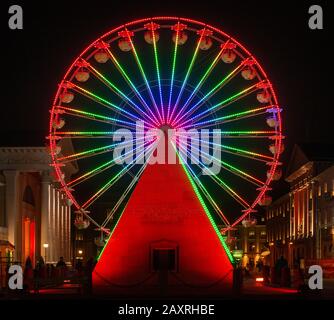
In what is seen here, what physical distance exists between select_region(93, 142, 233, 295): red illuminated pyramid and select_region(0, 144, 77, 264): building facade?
25.6 meters

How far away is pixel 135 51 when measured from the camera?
42.8 m

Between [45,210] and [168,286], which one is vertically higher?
[45,210]

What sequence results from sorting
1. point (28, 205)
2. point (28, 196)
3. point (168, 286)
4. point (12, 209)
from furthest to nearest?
1. point (28, 196)
2. point (28, 205)
3. point (12, 209)
4. point (168, 286)

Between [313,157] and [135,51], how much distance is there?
62.9 m

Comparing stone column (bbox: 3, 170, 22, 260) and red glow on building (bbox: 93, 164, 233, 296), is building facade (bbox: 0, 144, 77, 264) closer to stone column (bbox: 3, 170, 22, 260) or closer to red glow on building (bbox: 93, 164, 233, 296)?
stone column (bbox: 3, 170, 22, 260)

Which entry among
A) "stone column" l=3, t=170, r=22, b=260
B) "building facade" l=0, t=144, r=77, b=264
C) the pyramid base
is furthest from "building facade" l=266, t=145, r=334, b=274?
the pyramid base

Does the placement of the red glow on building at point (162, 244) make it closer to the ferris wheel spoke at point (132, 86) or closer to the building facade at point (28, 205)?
the ferris wheel spoke at point (132, 86)

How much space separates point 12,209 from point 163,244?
108ft

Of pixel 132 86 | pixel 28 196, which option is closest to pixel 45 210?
pixel 28 196

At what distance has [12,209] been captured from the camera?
69.9 m

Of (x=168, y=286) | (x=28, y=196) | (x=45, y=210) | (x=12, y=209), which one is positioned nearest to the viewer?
(x=168, y=286)

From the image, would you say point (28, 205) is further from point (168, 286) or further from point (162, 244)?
point (168, 286)

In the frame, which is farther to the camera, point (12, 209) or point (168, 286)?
point (12, 209)

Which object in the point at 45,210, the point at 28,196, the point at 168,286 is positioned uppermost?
the point at 28,196
